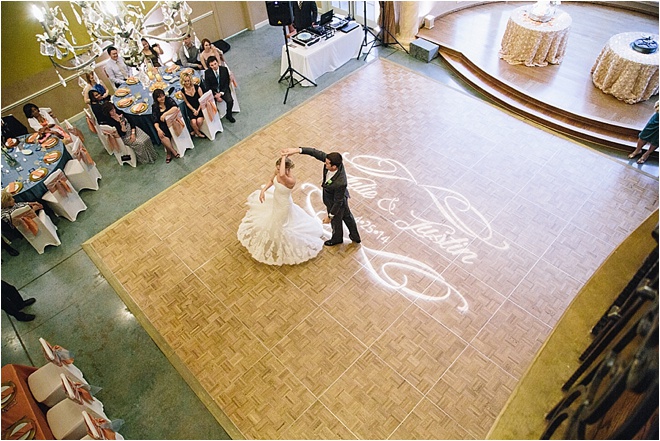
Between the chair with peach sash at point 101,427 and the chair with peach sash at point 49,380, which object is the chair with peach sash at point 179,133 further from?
the chair with peach sash at point 101,427

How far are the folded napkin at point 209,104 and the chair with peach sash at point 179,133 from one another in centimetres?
42

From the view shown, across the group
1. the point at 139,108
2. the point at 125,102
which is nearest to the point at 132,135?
the point at 139,108

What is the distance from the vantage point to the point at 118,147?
7316 mm

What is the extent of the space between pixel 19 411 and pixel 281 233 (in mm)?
3127

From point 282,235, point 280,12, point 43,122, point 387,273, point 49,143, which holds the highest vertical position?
point 280,12

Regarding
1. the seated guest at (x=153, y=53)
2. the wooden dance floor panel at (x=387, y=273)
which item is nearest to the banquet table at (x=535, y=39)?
the wooden dance floor panel at (x=387, y=273)

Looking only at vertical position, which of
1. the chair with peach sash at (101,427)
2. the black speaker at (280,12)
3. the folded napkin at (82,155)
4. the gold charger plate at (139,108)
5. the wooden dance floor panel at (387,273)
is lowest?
the wooden dance floor panel at (387,273)

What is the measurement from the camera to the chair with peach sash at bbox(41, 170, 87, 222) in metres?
6.25

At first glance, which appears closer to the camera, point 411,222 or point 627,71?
point 411,222

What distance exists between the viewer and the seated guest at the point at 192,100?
7008mm

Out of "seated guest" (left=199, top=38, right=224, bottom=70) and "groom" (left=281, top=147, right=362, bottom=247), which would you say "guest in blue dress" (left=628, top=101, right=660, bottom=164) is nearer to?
"groom" (left=281, top=147, right=362, bottom=247)

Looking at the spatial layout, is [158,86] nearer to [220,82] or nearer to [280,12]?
[220,82]

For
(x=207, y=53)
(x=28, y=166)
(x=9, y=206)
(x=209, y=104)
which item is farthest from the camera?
(x=207, y=53)

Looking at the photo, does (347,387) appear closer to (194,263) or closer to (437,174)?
(194,263)
